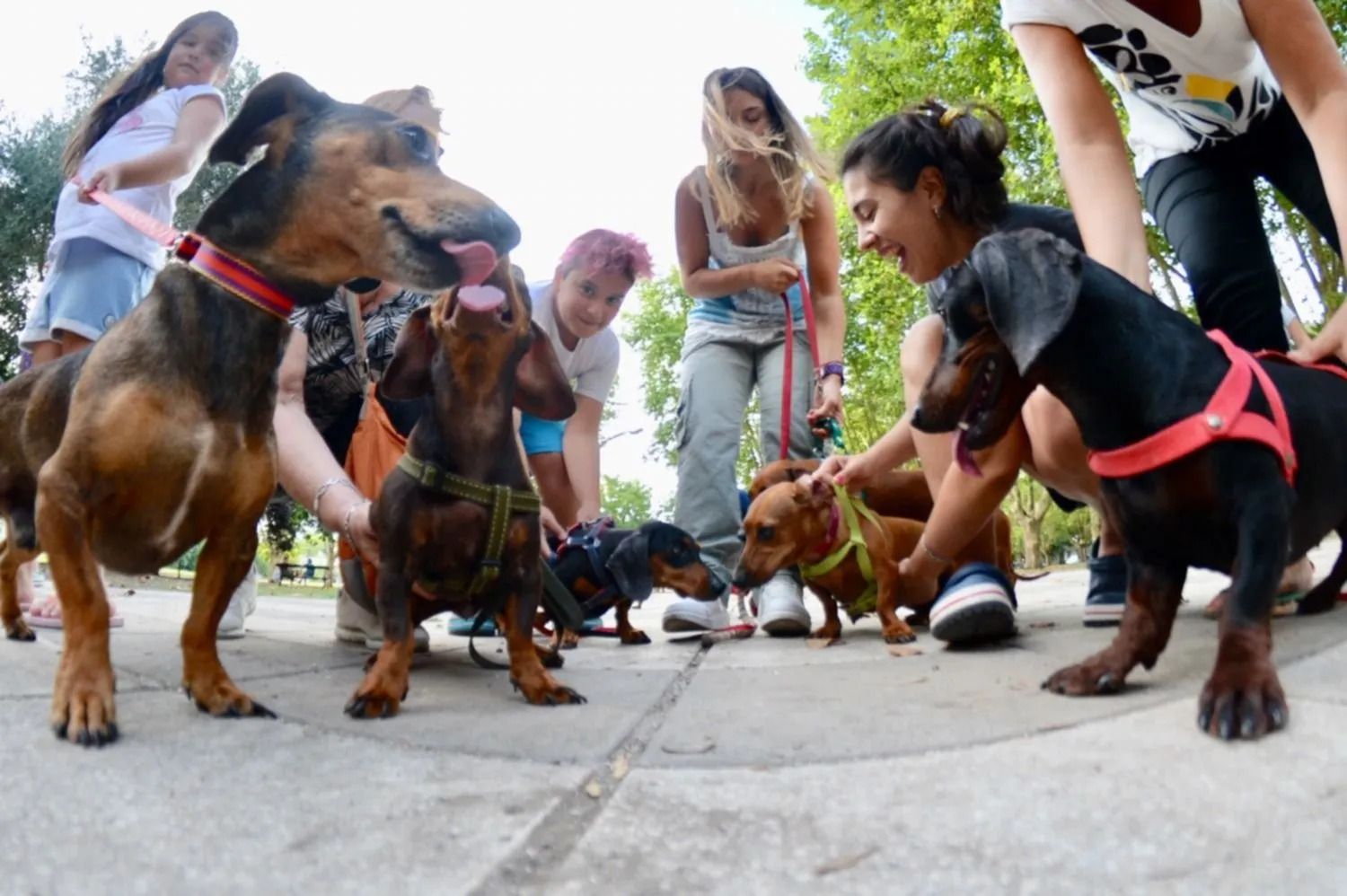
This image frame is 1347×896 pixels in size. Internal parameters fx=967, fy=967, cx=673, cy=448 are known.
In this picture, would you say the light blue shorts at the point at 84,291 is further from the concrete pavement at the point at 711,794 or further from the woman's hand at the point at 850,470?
the woman's hand at the point at 850,470

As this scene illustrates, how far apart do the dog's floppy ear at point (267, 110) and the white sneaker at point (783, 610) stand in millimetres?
2770

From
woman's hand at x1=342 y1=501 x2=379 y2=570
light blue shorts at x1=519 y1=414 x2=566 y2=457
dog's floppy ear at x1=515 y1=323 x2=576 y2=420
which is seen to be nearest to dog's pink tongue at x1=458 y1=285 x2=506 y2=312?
dog's floppy ear at x1=515 y1=323 x2=576 y2=420

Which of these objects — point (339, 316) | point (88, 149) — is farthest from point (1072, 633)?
point (88, 149)

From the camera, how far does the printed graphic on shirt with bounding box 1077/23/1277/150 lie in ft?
9.37

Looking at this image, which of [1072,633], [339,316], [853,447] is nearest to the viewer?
[1072,633]

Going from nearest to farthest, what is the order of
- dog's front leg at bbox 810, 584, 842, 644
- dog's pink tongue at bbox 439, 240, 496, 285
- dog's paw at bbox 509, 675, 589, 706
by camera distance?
1. dog's pink tongue at bbox 439, 240, 496, 285
2. dog's paw at bbox 509, 675, 589, 706
3. dog's front leg at bbox 810, 584, 842, 644

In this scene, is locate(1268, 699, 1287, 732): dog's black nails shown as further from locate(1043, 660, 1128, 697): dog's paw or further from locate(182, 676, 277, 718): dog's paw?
locate(182, 676, 277, 718): dog's paw

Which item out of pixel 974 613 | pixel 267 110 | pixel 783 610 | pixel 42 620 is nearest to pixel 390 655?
pixel 267 110

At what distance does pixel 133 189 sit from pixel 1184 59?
403cm

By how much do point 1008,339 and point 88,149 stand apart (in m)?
4.37

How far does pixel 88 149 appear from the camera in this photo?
4.50 meters

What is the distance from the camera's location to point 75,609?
2.04 meters

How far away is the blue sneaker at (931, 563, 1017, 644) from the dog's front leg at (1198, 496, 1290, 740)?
41.7 inches

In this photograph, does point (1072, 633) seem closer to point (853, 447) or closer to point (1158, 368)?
point (1158, 368)
